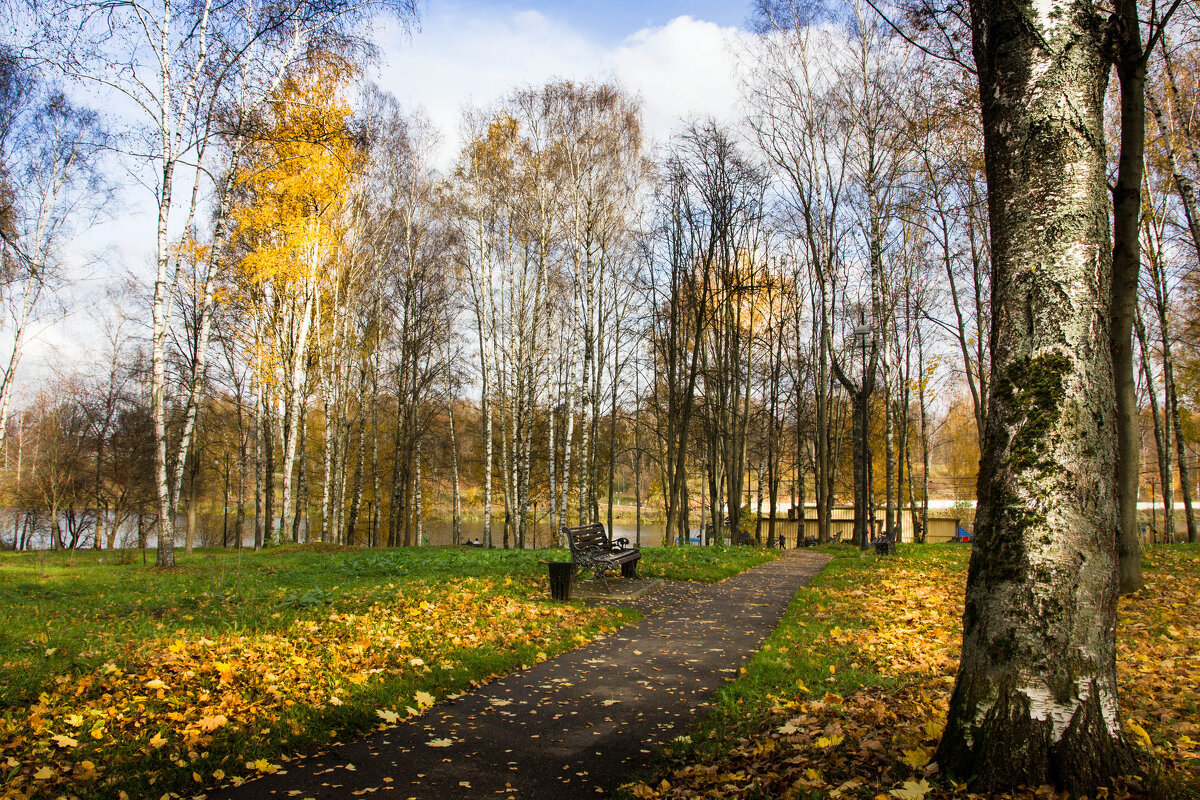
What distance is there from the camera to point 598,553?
400 inches

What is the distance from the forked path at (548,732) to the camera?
327 cm

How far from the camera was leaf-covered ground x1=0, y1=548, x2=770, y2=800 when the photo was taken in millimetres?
3332

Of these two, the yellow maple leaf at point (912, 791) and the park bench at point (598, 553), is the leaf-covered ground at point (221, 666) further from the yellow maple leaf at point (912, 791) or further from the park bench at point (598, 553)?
the yellow maple leaf at point (912, 791)

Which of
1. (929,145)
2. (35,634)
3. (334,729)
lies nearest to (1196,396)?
(929,145)

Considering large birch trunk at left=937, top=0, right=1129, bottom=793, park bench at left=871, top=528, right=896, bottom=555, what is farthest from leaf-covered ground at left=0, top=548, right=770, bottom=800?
park bench at left=871, top=528, right=896, bottom=555

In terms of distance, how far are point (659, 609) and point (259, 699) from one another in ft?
17.7

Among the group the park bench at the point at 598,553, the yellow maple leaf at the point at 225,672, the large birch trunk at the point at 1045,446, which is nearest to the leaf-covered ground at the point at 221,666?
the yellow maple leaf at the point at 225,672

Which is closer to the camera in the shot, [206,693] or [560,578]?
[206,693]

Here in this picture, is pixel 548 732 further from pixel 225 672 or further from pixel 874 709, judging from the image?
pixel 225 672

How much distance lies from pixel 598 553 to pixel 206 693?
21.8 ft

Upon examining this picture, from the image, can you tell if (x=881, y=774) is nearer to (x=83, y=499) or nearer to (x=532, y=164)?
(x=532, y=164)

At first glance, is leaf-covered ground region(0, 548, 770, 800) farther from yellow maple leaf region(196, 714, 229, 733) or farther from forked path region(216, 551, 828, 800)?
forked path region(216, 551, 828, 800)

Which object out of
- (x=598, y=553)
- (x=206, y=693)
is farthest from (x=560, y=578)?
(x=206, y=693)

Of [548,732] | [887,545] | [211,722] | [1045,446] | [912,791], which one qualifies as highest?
[1045,446]
